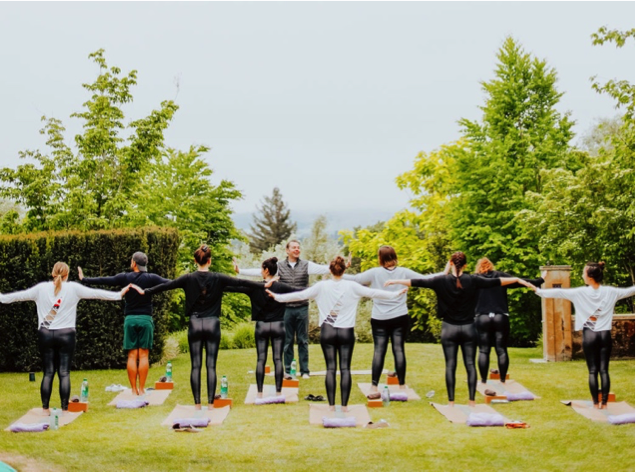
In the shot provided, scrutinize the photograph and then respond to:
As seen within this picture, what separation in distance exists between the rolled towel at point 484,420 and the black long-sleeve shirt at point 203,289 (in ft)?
11.5

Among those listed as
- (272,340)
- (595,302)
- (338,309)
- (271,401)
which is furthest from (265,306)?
(595,302)

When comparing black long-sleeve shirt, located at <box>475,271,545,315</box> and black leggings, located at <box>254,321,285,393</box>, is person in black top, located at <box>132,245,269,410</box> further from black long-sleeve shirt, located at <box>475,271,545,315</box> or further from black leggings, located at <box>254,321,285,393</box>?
black long-sleeve shirt, located at <box>475,271,545,315</box>

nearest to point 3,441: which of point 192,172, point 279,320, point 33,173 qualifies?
point 279,320

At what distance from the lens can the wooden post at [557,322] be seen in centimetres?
1527

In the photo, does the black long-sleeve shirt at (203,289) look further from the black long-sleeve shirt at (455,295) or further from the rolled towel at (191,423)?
the black long-sleeve shirt at (455,295)

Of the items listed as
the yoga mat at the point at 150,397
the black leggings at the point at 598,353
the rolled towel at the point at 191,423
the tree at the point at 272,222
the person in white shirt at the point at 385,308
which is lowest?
the yoga mat at the point at 150,397

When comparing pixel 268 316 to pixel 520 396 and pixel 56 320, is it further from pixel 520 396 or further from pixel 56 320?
pixel 520 396

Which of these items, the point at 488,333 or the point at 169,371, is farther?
the point at 169,371

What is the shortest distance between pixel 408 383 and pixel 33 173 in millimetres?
11853

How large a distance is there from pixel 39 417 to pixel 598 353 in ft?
25.5

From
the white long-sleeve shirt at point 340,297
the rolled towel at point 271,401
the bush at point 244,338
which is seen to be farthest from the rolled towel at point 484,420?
the bush at point 244,338

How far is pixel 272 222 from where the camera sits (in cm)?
7175

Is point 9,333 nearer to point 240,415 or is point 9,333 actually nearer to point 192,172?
point 240,415

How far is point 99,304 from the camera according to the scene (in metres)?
15.2
